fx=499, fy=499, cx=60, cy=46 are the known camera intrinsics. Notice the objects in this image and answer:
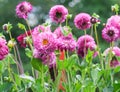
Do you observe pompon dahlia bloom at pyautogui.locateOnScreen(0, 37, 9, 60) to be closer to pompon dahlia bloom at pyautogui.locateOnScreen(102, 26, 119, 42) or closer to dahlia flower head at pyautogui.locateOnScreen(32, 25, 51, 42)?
dahlia flower head at pyautogui.locateOnScreen(32, 25, 51, 42)

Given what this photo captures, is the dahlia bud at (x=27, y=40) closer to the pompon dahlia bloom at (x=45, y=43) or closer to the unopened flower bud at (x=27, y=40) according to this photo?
the unopened flower bud at (x=27, y=40)

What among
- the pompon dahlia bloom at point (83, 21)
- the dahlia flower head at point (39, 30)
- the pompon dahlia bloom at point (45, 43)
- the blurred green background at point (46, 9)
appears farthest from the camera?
the blurred green background at point (46, 9)

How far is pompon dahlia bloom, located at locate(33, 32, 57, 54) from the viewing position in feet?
3.19

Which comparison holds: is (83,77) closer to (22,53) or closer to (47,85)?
(47,85)

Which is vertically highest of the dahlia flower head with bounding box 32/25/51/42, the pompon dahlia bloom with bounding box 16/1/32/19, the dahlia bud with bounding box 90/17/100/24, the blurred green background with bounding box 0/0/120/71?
the blurred green background with bounding box 0/0/120/71

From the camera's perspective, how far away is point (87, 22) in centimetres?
122

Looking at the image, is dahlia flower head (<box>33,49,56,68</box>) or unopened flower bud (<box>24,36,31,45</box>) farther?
unopened flower bud (<box>24,36,31,45</box>)

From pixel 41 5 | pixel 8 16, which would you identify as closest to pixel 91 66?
pixel 8 16

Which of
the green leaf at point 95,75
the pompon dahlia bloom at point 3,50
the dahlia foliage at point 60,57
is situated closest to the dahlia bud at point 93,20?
the dahlia foliage at point 60,57

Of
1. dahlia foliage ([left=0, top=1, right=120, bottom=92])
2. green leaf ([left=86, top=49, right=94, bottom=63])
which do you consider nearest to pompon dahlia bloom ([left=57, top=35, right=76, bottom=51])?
dahlia foliage ([left=0, top=1, right=120, bottom=92])

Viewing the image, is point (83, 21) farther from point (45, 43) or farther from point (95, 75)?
point (45, 43)

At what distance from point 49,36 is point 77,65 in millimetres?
200

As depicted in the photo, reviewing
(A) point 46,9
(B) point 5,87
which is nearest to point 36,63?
(B) point 5,87

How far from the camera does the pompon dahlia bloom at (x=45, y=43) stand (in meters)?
0.97
